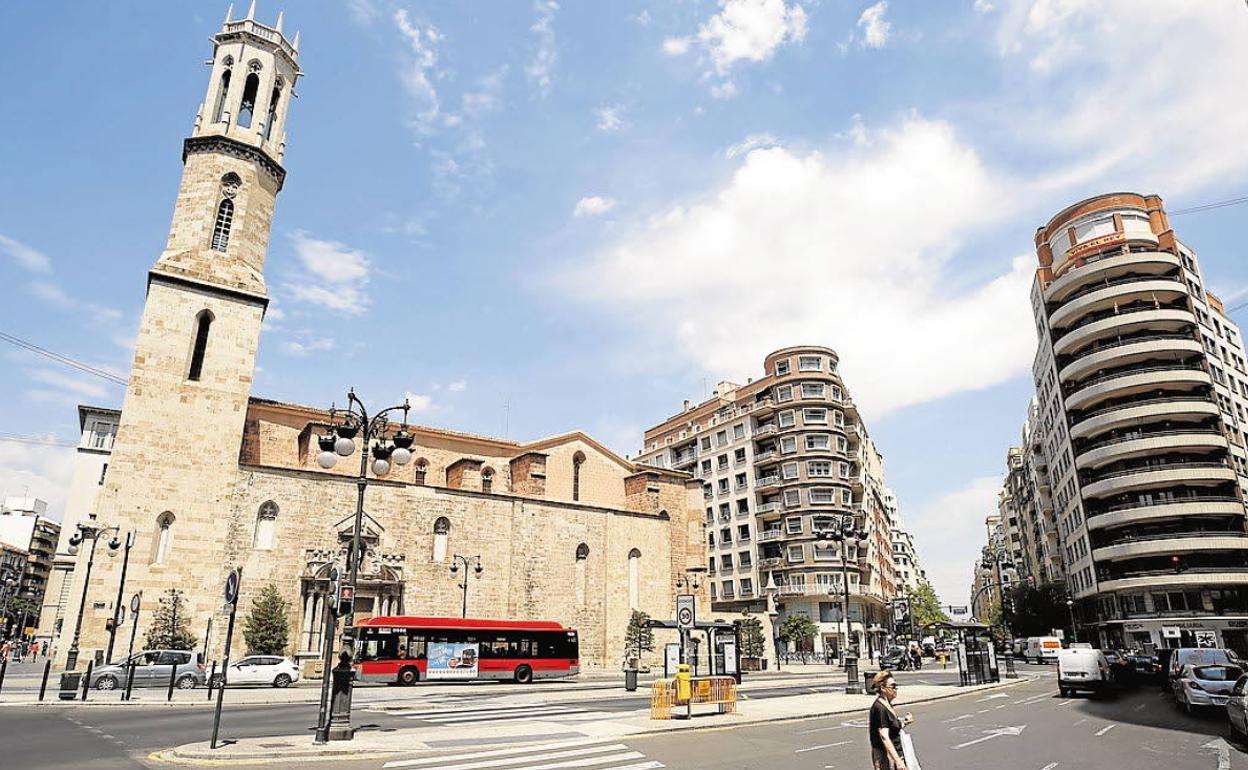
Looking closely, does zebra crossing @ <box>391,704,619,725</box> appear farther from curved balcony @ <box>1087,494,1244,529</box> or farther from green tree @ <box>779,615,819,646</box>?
curved balcony @ <box>1087,494,1244,529</box>

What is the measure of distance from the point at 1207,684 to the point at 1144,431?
41632 mm

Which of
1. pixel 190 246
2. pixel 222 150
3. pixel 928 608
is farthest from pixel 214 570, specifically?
pixel 928 608

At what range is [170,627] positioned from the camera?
31.7 meters

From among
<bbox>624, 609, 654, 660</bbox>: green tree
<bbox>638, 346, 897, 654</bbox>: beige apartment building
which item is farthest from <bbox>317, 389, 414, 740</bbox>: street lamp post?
<bbox>638, 346, 897, 654</bbox>: beige apartment building

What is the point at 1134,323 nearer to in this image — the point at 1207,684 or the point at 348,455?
the point at 1207,684

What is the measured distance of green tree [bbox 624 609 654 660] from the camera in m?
45.1

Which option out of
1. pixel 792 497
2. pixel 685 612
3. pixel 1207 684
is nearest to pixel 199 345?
pixel 685 612

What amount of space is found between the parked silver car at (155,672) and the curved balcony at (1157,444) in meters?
56.7

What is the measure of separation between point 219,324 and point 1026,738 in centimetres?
3906

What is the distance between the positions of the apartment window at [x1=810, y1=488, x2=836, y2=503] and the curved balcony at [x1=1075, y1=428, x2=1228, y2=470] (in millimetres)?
19719

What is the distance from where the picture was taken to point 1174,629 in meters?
41.4

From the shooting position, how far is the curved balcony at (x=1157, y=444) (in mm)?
47531

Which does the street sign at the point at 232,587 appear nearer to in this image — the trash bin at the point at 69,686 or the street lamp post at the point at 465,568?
the trash bin at the point at 69,686

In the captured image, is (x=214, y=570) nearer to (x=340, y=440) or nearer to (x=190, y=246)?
(x=190, y=246)
